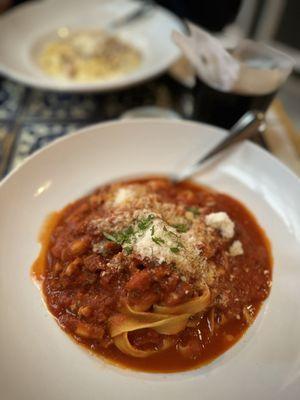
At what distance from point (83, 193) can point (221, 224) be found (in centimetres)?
101

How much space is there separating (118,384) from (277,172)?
1769mm

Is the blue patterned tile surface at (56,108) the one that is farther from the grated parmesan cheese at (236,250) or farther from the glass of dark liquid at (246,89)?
the grated parmesan cheese at (236,250)

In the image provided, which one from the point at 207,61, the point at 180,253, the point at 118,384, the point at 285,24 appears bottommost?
the point at 285,24

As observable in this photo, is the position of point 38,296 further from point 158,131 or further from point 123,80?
point 123,80

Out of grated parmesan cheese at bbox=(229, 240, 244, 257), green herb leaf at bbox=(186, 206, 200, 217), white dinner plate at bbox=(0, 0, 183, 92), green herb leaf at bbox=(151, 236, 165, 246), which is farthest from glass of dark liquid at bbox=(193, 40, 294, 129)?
green herb leaf at bbox=(151, 236, 165, 246)

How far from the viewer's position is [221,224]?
266cm

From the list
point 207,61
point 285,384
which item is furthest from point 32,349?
point 207,61

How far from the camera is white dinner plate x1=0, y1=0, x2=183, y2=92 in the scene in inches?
148

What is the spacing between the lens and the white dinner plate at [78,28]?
3750mm

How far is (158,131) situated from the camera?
127 inches

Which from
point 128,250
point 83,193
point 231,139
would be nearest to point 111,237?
point 128,250

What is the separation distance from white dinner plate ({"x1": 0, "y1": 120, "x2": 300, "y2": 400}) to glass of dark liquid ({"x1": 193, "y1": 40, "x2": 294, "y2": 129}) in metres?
0.32

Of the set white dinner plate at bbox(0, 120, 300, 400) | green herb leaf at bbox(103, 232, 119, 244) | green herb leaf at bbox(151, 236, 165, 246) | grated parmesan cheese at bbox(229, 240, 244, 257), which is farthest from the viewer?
grated parmesan cheese at bbox(229, 240, 244, 257)

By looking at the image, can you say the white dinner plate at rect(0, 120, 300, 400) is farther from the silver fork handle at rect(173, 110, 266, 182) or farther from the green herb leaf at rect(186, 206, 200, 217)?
the green herb leaf at rect(186, 206, 200, 217)
